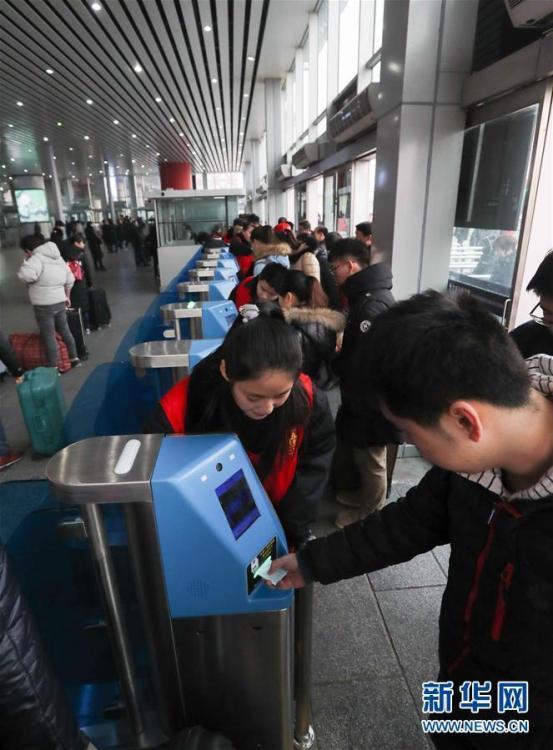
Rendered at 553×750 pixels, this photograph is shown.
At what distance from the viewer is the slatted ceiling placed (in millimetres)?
7504

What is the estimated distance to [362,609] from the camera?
85.9 inches

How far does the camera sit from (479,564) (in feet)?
2.95

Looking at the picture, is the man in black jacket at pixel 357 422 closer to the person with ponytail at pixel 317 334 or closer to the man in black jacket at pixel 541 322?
the person with ponytail at pixel 317 334

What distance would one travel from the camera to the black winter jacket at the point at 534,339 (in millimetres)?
1774

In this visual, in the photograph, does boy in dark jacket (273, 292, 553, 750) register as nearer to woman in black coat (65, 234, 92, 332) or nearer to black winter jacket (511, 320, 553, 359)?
black winter jacket (511, 320, 553, 359)

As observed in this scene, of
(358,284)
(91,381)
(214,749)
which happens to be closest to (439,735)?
(214,749)

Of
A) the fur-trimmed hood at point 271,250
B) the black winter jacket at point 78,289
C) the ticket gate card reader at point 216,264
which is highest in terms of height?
the fur-trimmed hood at point 271,250

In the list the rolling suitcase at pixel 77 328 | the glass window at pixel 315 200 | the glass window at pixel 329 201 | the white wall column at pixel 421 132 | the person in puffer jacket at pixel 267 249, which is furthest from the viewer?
→ the glass window at pixel 315 200

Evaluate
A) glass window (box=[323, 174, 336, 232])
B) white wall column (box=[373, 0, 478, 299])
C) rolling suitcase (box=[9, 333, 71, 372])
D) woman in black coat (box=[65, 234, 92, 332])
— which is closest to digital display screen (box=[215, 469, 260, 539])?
white wall column (box=[373, 0, 478, 299])

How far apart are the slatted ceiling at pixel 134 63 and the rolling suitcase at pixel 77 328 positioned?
4.65 m

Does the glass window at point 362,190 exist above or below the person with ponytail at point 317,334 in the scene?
above

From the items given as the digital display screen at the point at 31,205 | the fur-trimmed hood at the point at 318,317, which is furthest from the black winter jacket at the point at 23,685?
the digital display screen at the point at 31,205

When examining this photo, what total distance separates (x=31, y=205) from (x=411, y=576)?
25623 mm

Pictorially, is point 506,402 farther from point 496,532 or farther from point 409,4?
point 409,4
